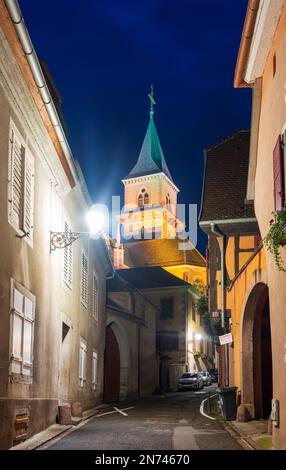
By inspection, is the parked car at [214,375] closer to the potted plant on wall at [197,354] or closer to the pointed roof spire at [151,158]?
the potted plant on wall at [197,354]

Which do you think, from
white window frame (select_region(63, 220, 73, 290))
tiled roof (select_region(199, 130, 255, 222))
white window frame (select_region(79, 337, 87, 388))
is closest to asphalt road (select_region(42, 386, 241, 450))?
white window frame (select_region(79, 337, 87, 388))

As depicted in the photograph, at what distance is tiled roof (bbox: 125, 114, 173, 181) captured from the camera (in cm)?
10788

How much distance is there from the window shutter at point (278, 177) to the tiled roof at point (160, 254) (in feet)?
229

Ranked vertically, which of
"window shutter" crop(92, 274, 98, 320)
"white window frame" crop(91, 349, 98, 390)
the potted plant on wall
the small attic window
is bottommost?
"white window frame" crop(91, 349, 98, 390)

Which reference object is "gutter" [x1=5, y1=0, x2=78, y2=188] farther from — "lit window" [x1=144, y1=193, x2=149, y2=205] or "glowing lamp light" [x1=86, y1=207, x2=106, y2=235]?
"lit window" [x1=144, y1=193, x2=149, y2=205]

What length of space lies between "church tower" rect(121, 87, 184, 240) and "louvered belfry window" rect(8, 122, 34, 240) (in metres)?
81.8

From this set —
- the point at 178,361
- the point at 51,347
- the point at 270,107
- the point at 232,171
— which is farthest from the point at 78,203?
the point at 178,361

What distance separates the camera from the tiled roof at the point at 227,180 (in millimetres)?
24266

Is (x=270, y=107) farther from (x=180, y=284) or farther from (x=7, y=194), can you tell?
(x=180, y=284)

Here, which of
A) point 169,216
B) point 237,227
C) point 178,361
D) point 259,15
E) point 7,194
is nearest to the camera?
point 259,15

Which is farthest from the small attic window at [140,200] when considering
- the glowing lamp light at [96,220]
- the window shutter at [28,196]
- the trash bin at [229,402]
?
the window shutter at [28,196]

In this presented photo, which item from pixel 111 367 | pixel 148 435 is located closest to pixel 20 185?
pixel 148 435
